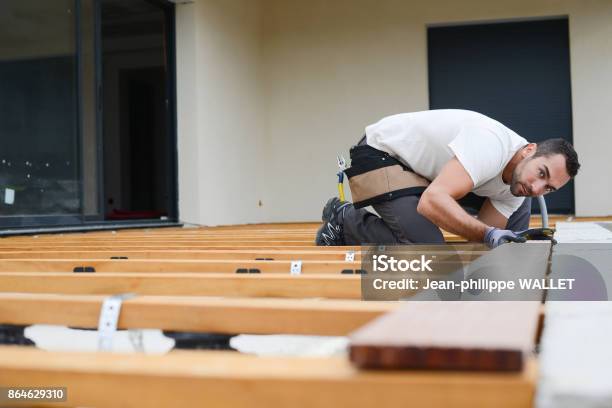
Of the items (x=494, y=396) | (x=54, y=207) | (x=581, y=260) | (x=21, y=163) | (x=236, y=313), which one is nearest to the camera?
(x=494, y=396)

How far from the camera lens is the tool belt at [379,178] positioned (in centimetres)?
262

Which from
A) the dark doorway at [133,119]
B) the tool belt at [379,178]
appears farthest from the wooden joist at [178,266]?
the dark doorway at [133,119]

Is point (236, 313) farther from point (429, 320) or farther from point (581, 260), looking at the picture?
point (581, 260)

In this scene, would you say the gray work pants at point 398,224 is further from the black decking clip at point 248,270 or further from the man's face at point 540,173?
the black decking clip at point 248,270

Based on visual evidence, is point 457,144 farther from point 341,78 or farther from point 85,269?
point 341,78

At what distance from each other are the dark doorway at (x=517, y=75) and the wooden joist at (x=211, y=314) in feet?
22.4

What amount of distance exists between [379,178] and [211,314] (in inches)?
66.4

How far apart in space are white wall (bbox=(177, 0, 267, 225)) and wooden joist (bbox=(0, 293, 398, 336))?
5052 millimetres

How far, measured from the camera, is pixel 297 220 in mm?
7984

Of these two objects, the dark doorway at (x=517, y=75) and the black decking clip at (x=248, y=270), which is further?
the dark doorway at (x=517, y=75)

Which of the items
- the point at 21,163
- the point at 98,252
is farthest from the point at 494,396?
the point at 21,163

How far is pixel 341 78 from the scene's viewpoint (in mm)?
7809

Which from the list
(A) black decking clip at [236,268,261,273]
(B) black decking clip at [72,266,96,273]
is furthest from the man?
(B) black decking clip at [72,266,96,273]

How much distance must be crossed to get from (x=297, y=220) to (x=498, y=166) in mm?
5685
